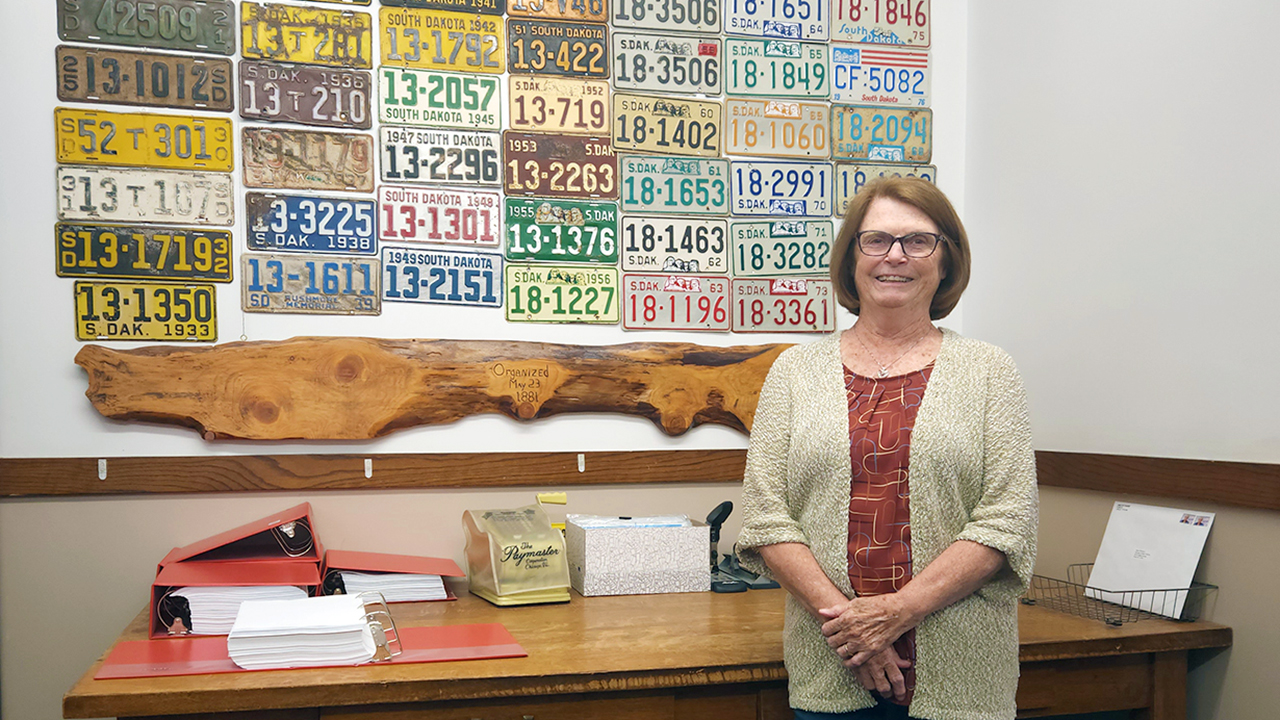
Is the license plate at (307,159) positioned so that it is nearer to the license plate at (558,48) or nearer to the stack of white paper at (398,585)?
the license plate at (558,48)

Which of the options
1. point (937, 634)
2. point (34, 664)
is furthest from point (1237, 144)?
point (34, 664)

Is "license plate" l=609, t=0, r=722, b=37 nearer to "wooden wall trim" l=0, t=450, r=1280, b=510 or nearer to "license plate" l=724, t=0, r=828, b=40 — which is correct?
"license plate" l=724, t=0, r=828, b=40

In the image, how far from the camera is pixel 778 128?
2793mm

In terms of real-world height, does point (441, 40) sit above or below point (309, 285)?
above

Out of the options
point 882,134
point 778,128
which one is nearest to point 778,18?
point 778,128

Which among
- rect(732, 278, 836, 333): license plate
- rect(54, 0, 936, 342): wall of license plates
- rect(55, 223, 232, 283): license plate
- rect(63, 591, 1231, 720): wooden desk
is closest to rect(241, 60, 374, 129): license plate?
rect(54, 0, 936, 342): wall of license plates

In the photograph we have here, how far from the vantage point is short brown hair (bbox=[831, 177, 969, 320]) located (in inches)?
67.7

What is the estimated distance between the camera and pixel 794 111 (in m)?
2.81

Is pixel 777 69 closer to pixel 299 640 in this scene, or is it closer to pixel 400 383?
pixel 400 383

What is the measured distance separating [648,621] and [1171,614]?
3.71 ft

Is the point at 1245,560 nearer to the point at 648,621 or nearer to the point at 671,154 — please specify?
the point at 648,621

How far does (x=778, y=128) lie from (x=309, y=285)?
133 cm

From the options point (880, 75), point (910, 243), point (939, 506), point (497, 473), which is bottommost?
point (497, 473)

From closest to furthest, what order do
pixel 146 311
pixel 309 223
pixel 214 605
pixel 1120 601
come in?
pixel 214 605
pixel 1120 601
pixel 146 311
pixel 309 223
